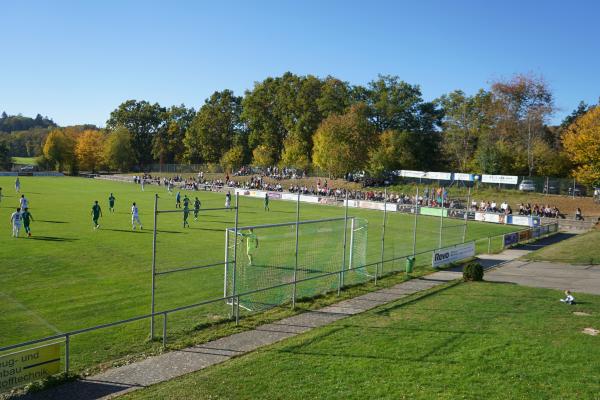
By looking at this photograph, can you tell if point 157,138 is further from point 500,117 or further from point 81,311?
point 81,311

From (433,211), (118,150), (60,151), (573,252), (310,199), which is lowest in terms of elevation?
(573,252)

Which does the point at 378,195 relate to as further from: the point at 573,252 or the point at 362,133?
the point at 573,252

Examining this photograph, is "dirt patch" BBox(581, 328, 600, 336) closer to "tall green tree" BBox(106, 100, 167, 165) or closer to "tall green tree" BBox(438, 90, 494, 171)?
"tall green tree" BBox(438, 90, 494, 171)

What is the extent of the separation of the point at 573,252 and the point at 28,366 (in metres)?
28.1

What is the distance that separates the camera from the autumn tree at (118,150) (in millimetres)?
102562

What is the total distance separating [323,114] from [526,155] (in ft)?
103

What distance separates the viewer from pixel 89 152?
10650 centimetres

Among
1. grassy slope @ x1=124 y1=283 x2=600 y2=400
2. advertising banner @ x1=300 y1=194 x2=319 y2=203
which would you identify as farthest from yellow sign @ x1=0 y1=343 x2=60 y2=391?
advertising banner @ x1=300 y1=194 x2=319 y2=203

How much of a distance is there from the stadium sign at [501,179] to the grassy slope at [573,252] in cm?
2024

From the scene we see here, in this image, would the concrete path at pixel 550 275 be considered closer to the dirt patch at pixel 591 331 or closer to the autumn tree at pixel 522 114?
the dirt patch at pixel 591 331

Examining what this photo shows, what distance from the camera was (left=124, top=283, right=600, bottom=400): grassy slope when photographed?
9781 mm

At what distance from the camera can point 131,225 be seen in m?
31.9

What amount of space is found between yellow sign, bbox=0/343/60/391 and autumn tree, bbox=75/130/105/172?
103 metres

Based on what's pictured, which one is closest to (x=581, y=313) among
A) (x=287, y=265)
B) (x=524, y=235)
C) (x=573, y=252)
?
(x=287, y=265)
